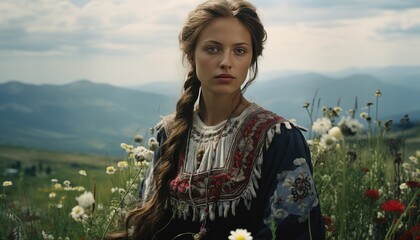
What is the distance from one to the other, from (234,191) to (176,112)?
2.39 ft

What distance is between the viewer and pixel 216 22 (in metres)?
3.26

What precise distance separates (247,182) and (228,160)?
0.16 m

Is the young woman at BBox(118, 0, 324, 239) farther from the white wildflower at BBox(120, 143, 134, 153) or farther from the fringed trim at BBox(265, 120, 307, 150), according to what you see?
the white wildflower at BBox(120, 143, 134, 153)

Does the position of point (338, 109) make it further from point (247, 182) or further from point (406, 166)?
point (247, 182)

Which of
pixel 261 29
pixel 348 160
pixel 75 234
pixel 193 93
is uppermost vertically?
pixel 261 29

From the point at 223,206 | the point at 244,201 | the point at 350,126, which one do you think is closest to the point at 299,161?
the point at 244,201

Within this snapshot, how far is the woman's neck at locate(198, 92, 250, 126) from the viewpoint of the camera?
335cm

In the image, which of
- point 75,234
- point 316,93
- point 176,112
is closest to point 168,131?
point 176,112

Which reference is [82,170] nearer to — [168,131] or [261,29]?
[168,131]

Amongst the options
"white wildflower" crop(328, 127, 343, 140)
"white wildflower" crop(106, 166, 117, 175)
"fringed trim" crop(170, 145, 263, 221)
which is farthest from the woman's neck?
"white wildflower" crop(106, 166, 117, 175)

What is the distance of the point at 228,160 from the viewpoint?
10.6 ft

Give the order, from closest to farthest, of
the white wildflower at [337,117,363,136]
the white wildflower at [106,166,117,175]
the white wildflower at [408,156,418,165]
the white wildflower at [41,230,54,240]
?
the white wildflower at [337,117,363,136] → the white wildflower at [41,230,54,240] → the white wildflower at [106,166,117,175] → the white wildflower at [408,156,418,165]

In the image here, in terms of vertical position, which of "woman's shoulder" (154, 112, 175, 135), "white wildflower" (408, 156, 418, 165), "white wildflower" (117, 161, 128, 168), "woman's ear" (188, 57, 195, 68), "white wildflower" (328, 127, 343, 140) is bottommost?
"white wildflower" (408, 156, 418, 165)

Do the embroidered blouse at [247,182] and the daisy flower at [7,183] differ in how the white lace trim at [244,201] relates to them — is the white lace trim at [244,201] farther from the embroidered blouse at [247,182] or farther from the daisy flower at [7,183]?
the daisy flower at [7,183]
